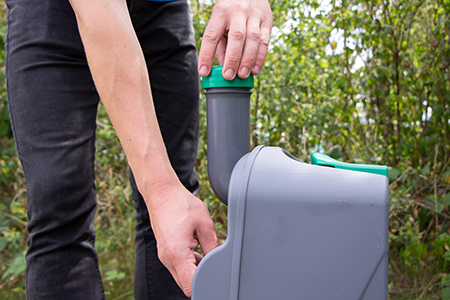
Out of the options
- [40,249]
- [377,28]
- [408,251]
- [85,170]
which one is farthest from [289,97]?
[40,249]

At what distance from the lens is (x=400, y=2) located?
2.17 m

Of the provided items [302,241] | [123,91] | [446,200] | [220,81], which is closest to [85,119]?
[123,91]

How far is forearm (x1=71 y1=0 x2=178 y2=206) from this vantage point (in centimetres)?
80

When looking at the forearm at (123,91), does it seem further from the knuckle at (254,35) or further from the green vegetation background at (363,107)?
the green vegetation background at (363,107)

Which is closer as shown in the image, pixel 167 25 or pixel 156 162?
pixel 156 162

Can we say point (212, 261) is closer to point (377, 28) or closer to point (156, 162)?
point (156, 162)

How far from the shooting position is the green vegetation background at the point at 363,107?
2.13 m

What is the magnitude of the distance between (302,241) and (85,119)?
2.15 ft

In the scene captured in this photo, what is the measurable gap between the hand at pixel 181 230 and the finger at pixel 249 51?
31cm

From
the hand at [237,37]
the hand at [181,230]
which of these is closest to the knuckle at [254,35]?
the hand at [237,37]

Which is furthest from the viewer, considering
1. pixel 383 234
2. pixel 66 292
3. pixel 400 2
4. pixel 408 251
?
pixel 400 2

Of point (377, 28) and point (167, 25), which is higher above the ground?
point (377, 28)

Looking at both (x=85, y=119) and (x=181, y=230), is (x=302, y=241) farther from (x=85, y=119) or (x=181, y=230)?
(x=85, y=119)

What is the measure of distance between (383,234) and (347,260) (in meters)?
0.09
